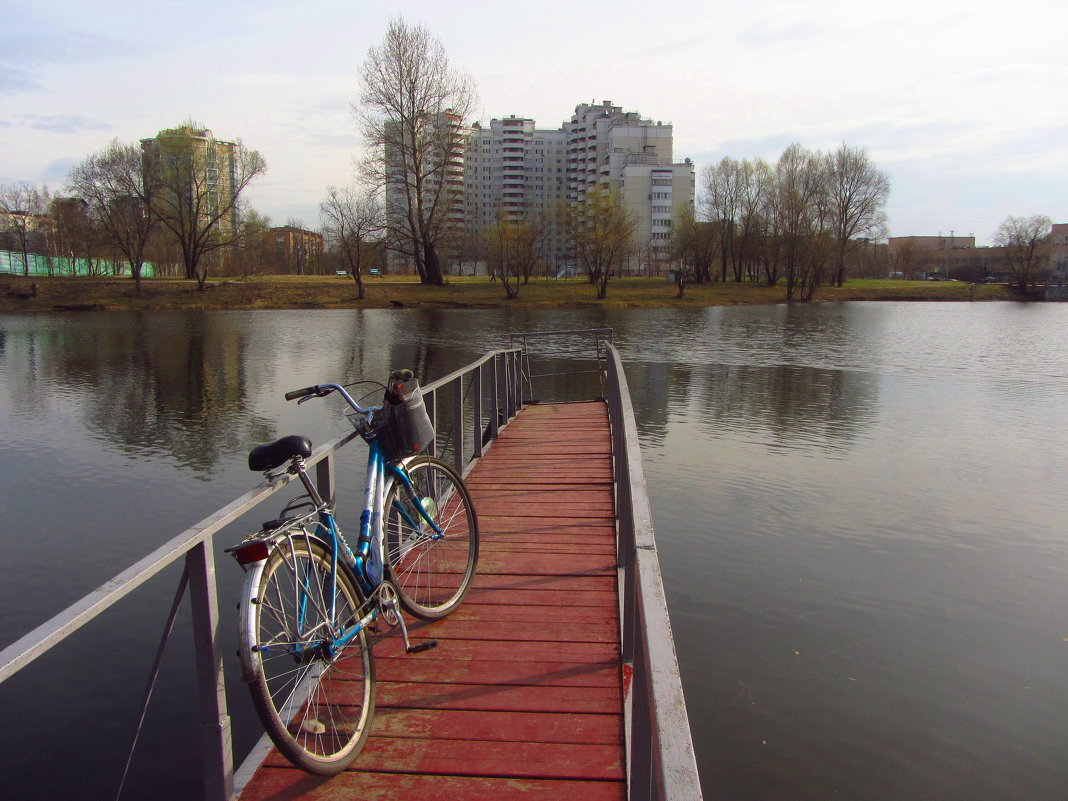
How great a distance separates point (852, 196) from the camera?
79.0 m

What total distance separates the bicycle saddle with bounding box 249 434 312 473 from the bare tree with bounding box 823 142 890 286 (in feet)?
265

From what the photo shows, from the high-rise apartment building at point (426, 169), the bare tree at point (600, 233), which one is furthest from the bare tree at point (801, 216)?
the high-rise apartment building at point (426, 169)

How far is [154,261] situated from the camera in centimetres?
8325

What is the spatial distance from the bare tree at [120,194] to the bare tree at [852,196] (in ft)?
196

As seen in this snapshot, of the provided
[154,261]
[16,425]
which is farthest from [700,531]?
[154,261]

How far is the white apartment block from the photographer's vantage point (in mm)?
109500

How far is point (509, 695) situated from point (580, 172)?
138 m

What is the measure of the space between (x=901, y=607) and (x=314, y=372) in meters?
17.7

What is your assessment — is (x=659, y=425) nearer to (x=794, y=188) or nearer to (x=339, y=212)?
(x=339, y=212)

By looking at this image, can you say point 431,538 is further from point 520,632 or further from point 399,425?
point 399,425

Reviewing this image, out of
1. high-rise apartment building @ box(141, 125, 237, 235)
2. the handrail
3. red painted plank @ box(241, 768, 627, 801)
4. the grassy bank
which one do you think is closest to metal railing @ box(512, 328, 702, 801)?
the handrail

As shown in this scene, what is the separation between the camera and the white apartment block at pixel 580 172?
359 ft

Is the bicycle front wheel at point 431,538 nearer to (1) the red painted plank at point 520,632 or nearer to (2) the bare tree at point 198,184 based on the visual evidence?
(1) the red painted plank at point 520,632

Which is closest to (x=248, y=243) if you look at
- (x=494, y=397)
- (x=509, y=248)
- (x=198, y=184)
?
(x=198, y=184)
